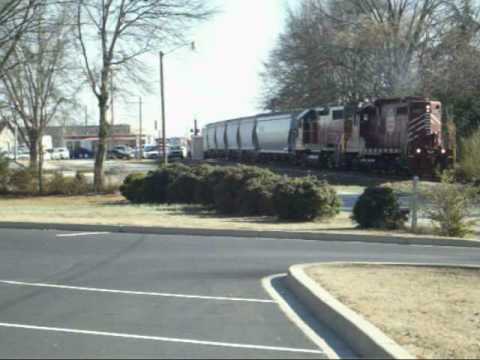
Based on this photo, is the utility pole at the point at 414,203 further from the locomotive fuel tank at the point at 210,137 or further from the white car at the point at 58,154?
the white car at the point at 58,154

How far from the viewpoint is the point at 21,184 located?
41.6 metres

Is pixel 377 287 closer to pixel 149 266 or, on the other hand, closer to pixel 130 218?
pixel 149 266

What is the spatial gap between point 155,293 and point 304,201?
11331 mm

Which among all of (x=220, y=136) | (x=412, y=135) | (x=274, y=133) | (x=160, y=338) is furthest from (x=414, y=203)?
(x=220, y=136)

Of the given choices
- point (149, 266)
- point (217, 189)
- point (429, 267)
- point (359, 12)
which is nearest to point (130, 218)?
point (217, 189)

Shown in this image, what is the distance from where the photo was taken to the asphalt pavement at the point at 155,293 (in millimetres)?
8227

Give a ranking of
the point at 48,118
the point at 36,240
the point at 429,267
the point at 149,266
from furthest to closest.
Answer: the point at 48,118, the point at 36,240, the point at 149,266, the point at 429,267

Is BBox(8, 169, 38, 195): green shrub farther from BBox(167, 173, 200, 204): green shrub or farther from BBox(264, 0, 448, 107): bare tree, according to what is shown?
BBox(264, 0, 448, 107): bare tree

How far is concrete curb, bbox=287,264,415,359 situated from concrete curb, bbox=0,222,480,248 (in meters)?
6.90

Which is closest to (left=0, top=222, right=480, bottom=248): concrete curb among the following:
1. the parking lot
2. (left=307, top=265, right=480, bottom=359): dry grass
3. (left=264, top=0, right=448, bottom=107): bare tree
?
the parking lot

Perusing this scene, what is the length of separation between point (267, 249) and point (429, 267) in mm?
4312

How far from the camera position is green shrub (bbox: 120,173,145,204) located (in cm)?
3194

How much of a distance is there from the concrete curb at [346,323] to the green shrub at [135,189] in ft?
67.9

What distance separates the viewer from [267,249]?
16.8 m
